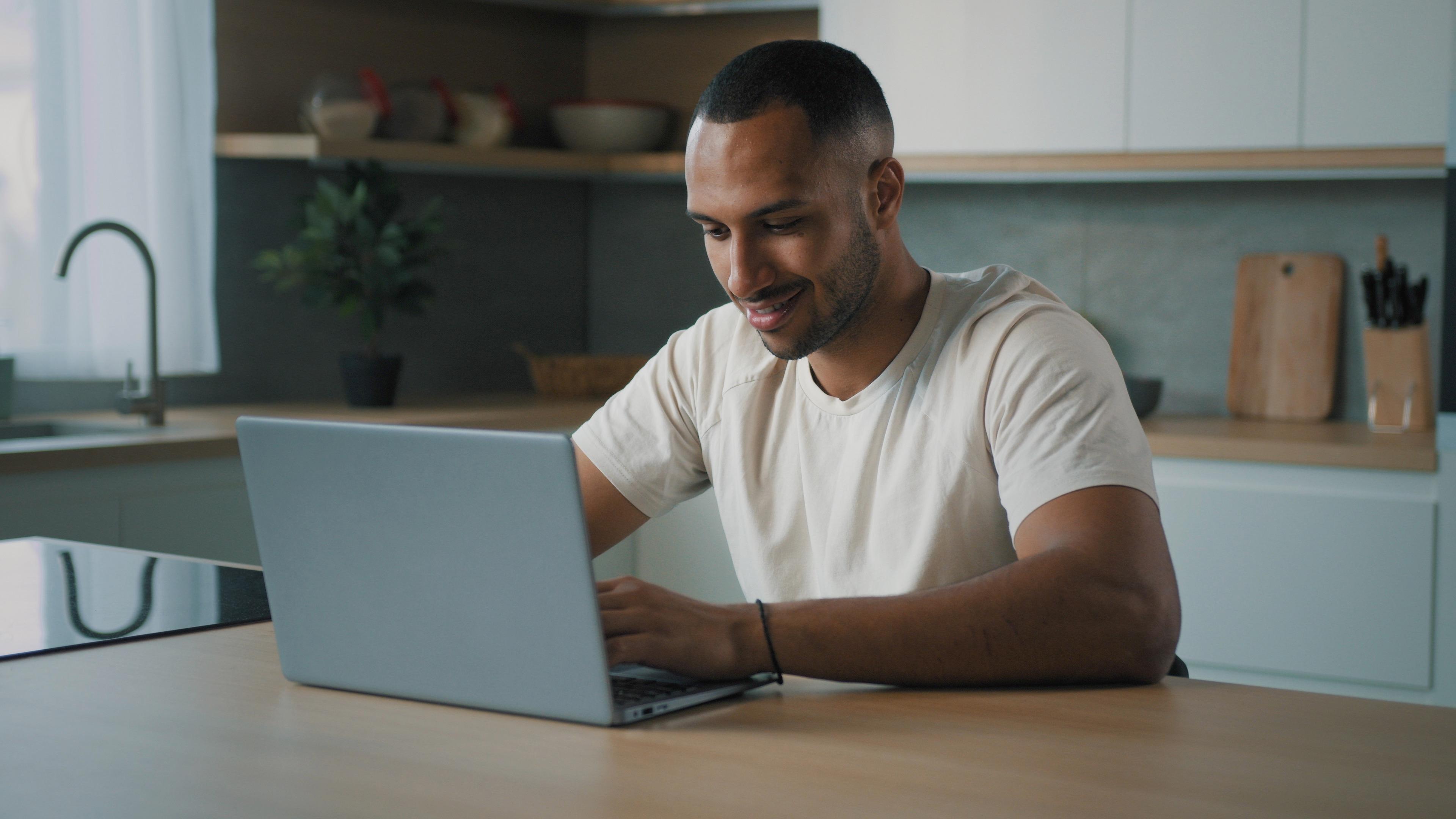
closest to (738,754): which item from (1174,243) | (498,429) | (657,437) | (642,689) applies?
(642,689)

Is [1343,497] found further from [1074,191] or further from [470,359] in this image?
[470,359]

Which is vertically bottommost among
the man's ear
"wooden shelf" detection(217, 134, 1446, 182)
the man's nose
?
the man's nose

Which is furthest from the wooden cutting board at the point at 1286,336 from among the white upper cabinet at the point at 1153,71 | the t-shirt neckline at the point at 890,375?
the t-shirt neckline at the point at 890,375

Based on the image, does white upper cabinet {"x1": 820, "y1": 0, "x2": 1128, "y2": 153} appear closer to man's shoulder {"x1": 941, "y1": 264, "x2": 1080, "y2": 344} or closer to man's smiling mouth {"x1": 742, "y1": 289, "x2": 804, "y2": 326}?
man's shoulder {"x1": 941, "y1": 264, "x2": 1080, "y2": 344}

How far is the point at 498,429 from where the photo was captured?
2275 millimetres

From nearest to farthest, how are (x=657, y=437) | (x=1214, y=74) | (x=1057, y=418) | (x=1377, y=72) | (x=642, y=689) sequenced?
1. (x=642, y=689)
2. (x=1057, y=418)
3. (x=657, y=437)
4. (x=1377, y=72)
5. (x=1214, y=74)

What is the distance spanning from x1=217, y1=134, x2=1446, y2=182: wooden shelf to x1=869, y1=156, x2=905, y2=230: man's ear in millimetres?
1633

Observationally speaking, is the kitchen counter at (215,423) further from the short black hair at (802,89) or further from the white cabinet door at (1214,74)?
the white cabinet door at (1214,74)

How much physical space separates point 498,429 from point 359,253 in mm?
1062

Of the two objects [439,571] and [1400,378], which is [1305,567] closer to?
[1400,378]

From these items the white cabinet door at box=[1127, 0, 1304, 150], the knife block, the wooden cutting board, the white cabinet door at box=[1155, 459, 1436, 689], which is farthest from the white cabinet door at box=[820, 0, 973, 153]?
→ the knife block

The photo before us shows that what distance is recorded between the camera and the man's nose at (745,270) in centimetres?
138

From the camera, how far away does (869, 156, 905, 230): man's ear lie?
148 cm

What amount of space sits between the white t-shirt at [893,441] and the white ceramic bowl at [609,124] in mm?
2105
